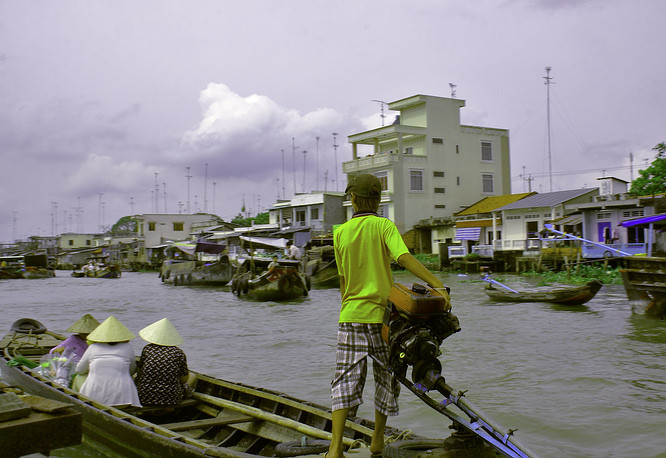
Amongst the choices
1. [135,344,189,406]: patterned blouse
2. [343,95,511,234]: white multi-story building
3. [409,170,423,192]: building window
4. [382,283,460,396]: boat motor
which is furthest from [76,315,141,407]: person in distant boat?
[409,170,423,192]: building window

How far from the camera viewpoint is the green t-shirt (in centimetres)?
331

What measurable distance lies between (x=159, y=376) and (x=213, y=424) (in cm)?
78

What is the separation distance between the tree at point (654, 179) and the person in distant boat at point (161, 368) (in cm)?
2966

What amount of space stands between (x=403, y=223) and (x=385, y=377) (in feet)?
118

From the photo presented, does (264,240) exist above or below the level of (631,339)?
above

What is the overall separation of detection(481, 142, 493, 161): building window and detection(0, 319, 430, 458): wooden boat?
40.0 meters

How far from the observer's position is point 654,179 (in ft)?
98.0

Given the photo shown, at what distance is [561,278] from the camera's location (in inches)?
912

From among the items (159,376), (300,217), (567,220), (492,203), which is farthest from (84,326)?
(300,217)

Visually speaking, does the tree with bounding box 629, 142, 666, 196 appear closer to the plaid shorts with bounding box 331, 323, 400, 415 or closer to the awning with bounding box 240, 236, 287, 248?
the awning with bounding box 240, 236, 287, 248

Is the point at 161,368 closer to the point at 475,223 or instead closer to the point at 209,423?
the point at 209,423

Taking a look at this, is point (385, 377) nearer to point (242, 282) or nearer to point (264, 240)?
point (242, 282)

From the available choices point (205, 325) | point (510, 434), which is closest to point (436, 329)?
point (510, 434)

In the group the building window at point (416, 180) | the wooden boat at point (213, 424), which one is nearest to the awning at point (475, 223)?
the building window at point (416, 180)
